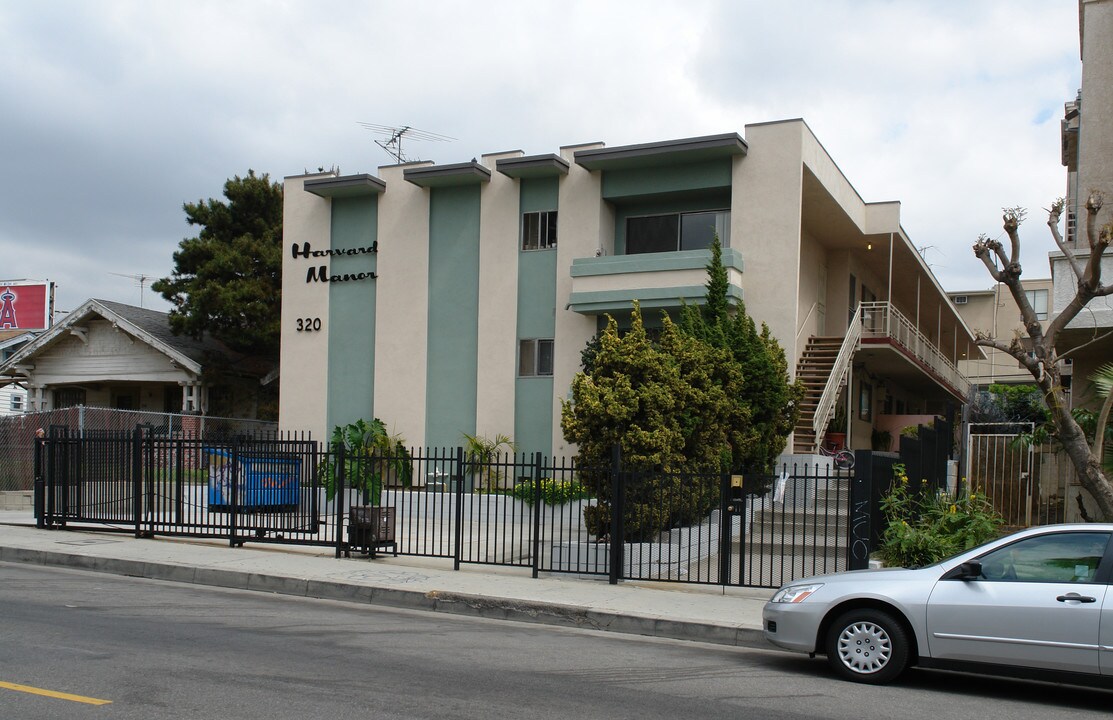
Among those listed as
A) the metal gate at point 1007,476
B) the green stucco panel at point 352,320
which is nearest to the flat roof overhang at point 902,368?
the metal gate at point 1007,476

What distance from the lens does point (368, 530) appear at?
15398 millimetres

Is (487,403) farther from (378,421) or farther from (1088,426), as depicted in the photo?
(1088,426)

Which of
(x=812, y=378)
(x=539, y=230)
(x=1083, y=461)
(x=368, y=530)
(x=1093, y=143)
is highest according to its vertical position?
(x=1093, y=143)

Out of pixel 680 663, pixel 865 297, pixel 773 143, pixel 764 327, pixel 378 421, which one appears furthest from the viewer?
pixel 865 297

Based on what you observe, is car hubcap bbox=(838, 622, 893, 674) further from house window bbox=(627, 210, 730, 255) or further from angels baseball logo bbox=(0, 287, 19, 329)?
angels baseball logo bbox=(0, 287, 19, 329)

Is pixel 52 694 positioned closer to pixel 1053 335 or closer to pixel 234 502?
pixel 234 502

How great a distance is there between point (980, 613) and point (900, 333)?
810 inches

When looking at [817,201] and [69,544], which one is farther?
[817,201]

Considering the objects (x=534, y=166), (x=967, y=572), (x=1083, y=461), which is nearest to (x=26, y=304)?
(x=534, y=166)

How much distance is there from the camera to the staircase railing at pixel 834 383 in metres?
21.0

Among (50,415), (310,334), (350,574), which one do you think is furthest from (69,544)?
(310,334)

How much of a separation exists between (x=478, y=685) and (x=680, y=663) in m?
2.31

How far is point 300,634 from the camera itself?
9805 mm

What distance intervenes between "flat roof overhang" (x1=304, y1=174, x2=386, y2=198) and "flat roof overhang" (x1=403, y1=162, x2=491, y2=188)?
41.8 inches
